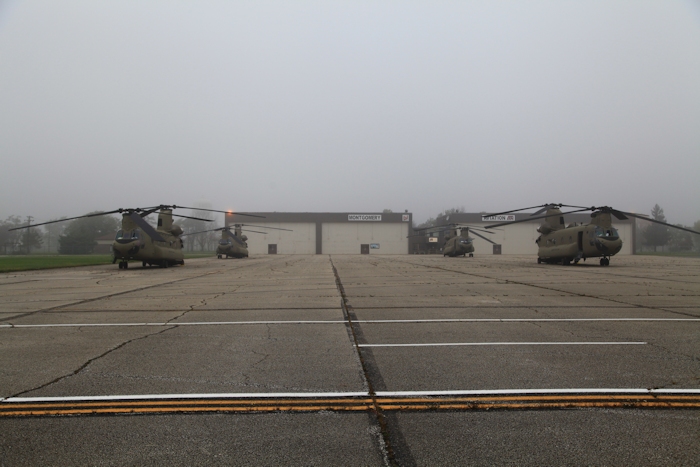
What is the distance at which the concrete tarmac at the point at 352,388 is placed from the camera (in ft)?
10.8

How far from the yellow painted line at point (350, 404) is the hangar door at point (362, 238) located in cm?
8102

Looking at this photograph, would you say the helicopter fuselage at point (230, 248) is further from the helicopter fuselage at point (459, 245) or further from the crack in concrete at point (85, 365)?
the crack in concrete at point (85, 365)

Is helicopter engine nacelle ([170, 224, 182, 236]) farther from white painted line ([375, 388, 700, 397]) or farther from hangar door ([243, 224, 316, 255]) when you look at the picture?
hangar door ([243, 224, 316, 255])

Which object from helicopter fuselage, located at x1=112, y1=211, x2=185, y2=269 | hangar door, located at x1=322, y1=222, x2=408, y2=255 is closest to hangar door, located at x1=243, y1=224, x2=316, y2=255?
hangar door, located at x1=322, y1=222, x2=408, y2=255

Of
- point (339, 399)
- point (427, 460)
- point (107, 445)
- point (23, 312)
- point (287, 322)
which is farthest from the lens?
point (23, 312)

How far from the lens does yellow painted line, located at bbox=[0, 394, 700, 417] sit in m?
4.04

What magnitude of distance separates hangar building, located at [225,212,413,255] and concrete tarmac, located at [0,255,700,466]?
2948 inches

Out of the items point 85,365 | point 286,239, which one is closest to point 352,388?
point 85,365

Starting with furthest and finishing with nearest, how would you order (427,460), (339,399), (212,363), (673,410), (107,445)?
(212,363), (339,399), (673,410), (107,445), (427,460)

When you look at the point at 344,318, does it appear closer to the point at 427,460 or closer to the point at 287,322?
the point at 287,322

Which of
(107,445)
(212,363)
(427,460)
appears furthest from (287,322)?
(427,460)

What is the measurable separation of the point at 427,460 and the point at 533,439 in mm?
965

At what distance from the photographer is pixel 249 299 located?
1266 centimetres

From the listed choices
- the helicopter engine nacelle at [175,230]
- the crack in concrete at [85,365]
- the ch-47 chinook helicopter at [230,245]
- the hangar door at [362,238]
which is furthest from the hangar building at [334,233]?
the crack in concrete at [85,365]
